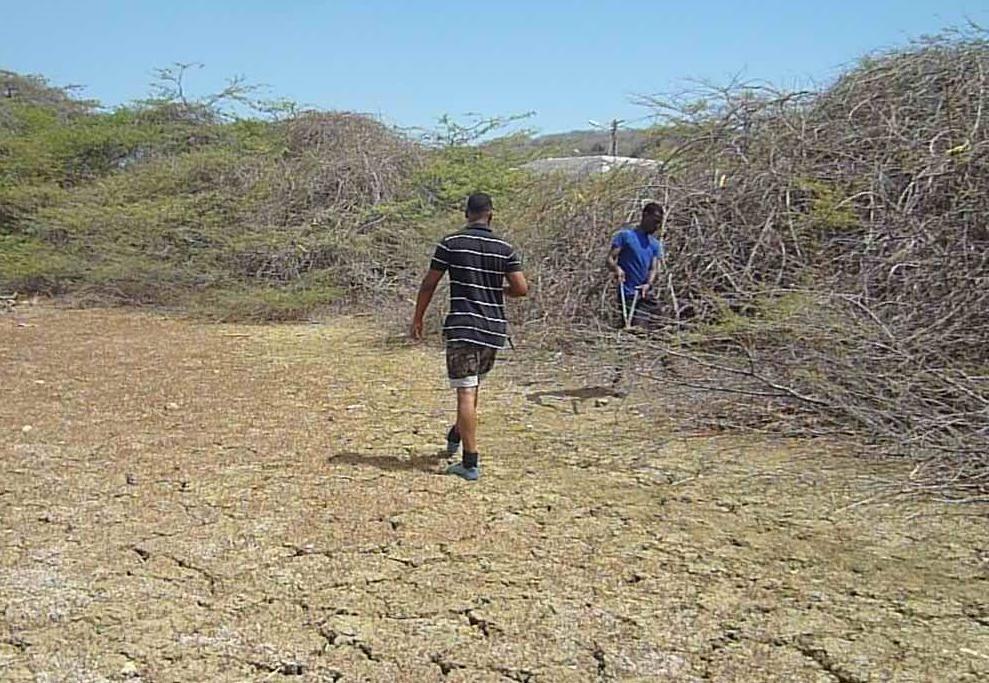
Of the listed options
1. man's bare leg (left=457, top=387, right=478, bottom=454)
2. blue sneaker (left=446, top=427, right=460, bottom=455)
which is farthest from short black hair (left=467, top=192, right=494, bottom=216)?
blue sneaker (left=446, top=427, right=460, bottom=455)

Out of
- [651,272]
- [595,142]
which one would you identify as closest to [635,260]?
[651,272]

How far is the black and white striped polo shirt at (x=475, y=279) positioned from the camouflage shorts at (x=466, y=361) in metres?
0.04

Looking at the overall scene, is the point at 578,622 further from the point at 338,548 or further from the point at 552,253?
the point at 552,253

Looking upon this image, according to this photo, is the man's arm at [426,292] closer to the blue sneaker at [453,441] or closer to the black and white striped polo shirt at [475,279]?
the black and white striped polo shirt at [475,279]

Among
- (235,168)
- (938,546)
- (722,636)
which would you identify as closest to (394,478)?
(722,636)

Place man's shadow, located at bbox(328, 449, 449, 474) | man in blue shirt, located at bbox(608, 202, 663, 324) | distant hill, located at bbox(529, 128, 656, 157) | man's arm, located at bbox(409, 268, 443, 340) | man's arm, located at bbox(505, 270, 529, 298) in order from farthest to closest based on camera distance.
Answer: distant hill, located at bbox(529, 128, 656, 157), man in blue shirt, located at bbox(608, 202, 663, 324), man's shadow, located at bbox(328, 449, 449, 474), man's arm, located at bbox(409, 268, 443, 340), man's arm, located at bbox(505, 270, 529, 298)

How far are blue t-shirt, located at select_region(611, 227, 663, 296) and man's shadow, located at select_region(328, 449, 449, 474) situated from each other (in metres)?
2.17

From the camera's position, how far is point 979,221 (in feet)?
22.6

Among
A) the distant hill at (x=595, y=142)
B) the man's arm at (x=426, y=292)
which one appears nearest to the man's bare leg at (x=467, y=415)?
the man's arm at (x=426, y=292)

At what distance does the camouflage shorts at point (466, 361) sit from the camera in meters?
5.02

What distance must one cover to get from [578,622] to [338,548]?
1.19 m

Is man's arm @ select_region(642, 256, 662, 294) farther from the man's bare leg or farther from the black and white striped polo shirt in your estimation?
the man's bare leg

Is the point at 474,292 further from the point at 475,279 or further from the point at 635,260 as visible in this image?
the point at 635,260

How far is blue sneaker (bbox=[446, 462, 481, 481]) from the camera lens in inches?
205
